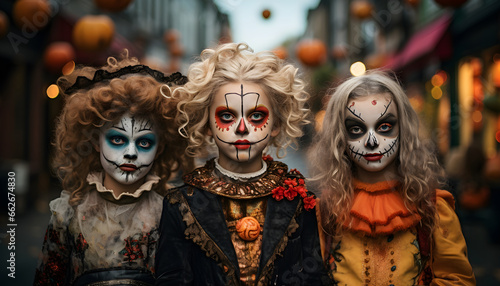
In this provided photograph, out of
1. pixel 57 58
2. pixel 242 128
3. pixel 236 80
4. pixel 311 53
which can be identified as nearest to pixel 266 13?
pixel 236 80

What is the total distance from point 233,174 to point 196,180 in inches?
8.0

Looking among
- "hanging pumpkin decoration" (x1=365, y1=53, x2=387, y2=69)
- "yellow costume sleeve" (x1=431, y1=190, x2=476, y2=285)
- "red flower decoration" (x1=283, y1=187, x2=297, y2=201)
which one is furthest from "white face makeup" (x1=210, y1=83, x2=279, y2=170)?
"hanging pumpkin decoration" (x1=365, y1=53, x2=387, y2=69)

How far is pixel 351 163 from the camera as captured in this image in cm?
269

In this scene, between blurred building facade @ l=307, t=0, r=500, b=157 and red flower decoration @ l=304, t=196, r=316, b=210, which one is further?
blurred building facade @ l=307, t=0, r=500, b=157

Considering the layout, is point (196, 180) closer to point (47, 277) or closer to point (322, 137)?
point (322, 137)

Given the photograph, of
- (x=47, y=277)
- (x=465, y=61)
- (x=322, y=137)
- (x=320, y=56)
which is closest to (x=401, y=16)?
(x=465, y=61)

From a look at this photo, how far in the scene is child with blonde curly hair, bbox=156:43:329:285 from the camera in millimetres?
2406

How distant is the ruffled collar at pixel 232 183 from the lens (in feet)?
8.13

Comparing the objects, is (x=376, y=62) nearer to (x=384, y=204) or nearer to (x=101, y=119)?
(x=384, y=204)

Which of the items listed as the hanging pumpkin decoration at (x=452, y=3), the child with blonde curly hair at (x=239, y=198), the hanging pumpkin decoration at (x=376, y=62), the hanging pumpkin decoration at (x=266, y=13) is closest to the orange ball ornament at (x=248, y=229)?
the child with blonde curly hair at (x=239, y=198)

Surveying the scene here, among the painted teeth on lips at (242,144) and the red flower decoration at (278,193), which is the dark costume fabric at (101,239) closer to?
the painted teeth on lips at (242,144)

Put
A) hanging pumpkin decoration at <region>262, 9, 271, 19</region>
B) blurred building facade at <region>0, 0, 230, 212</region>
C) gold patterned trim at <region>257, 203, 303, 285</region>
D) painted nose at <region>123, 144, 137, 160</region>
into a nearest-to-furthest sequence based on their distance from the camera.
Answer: gold patterned trim at <region>257, 203, 303, 285</region> < painted nose at <region>123, 144, 137, 160</region> < hanging pumpkin decoration at <region>262, 9, 271, 19</region> < blurred building facade at <region>0, 0, 230, 212</region>

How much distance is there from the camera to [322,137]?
8.93ft

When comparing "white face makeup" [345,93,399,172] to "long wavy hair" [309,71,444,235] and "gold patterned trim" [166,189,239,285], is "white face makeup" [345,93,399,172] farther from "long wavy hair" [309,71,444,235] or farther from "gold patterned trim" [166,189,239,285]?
"gold patterned trim" [166,189,239,285]
